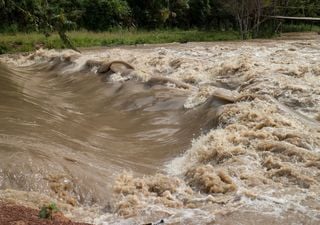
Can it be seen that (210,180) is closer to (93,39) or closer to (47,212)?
(47,212)

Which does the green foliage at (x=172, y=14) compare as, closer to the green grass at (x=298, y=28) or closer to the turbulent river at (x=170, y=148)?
the green grass at (x=298, y=28)

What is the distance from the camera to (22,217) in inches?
180

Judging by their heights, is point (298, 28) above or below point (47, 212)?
above

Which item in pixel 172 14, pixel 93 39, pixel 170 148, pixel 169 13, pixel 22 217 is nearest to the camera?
pixel 22 217

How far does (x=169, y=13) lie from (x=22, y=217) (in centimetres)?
3203

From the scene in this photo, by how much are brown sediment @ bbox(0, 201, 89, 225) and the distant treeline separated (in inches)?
863

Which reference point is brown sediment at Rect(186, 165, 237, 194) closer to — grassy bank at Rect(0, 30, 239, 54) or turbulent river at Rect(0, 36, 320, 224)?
turbulent river at Rect(0, 36, 320, 224)

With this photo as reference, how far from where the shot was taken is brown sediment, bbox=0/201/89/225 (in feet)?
14.4

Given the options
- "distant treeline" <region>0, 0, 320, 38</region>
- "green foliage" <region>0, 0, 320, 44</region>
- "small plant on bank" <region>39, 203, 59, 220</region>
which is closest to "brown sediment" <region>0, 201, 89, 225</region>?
"small plant on bank" <region>39, 203, 59, 220</region>

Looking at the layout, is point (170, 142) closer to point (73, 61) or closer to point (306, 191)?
point (306, 191)

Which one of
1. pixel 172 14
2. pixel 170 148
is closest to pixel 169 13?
pixel 172 14

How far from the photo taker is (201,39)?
29109 millimetres

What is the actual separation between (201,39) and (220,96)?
1945 cm

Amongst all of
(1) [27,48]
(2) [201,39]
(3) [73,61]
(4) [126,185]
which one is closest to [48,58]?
(3) [73,61]
